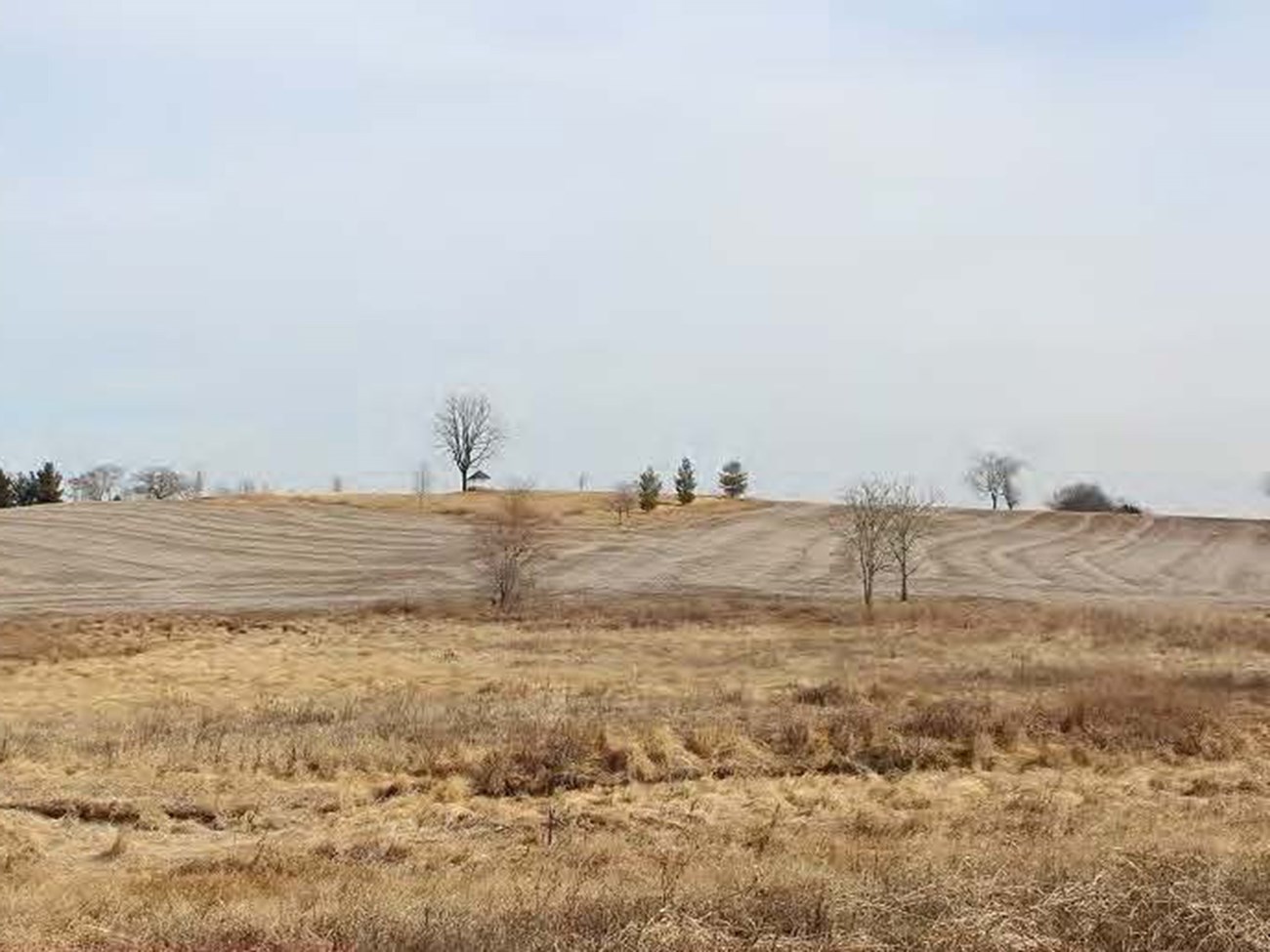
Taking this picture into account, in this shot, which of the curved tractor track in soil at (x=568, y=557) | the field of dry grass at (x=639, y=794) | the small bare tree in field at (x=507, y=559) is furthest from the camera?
the curved tractor track in soil at (x=568, y=557)

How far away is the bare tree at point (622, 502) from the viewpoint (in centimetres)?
10249

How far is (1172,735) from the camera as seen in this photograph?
21750mm

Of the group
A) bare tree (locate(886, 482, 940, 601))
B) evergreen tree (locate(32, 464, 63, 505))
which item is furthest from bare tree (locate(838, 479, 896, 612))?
evergreen tree (locate(32, 464, 63, 505))

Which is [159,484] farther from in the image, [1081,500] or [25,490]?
[1081,500]

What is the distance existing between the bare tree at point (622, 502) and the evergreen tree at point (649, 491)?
1.03 metres

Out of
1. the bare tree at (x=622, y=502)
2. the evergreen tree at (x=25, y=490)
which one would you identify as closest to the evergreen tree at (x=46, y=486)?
the evergreen tree at (x=25, y=490)

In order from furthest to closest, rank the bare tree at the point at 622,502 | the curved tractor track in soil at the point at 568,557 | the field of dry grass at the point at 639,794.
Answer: the bare tree at the point at 622,502, the curved tractor track in soil at the point at 568,557, the field of dry grass at the point at 639,794

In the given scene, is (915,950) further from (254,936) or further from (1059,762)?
(1059,762)

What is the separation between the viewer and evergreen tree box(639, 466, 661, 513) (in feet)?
346

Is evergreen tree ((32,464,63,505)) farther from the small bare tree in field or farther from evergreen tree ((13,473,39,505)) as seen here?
the small bare tree in field

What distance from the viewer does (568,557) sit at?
79688mm

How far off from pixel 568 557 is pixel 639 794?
2431 inches

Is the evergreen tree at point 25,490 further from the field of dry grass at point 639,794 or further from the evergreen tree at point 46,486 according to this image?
the field of dry grass at point 639,794

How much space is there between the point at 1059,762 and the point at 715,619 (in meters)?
29.0
